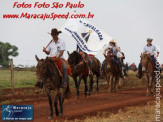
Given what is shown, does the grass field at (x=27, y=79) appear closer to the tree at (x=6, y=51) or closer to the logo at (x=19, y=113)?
the logo at (x=19, y=113)

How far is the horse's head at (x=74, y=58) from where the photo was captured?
2016 centimetres

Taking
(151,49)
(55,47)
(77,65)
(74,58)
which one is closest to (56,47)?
(55,47)

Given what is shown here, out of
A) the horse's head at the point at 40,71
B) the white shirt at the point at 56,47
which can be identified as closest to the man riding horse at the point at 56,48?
the white shirt at the point at 56,47

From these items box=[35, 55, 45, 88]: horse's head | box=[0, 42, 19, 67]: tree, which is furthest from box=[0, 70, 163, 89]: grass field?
box=[0, 42, 19, 67]: tree

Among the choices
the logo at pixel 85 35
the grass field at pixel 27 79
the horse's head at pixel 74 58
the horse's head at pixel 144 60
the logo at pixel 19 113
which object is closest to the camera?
the logo at pixel 19 113

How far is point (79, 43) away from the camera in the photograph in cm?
2464

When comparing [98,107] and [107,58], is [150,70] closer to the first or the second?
[107,58]

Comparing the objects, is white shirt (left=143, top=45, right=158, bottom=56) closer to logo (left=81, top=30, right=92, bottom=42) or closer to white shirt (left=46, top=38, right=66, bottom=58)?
logo (left=81, top=30, right=92, bottom=42)

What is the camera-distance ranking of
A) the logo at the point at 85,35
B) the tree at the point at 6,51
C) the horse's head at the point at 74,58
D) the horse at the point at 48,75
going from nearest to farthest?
the horse at the point at 48,75 → the horse's head at the point at 74,58 → the logo at the point at 85,35 → the tree at the point at 6,51

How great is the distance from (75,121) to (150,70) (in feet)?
32.5

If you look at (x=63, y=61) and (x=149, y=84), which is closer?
(x=63, y=61)

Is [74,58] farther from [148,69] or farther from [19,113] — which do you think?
[19,113]

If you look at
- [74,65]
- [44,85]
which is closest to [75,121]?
[44,85]

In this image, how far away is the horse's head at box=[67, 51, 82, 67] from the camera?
794 inches
